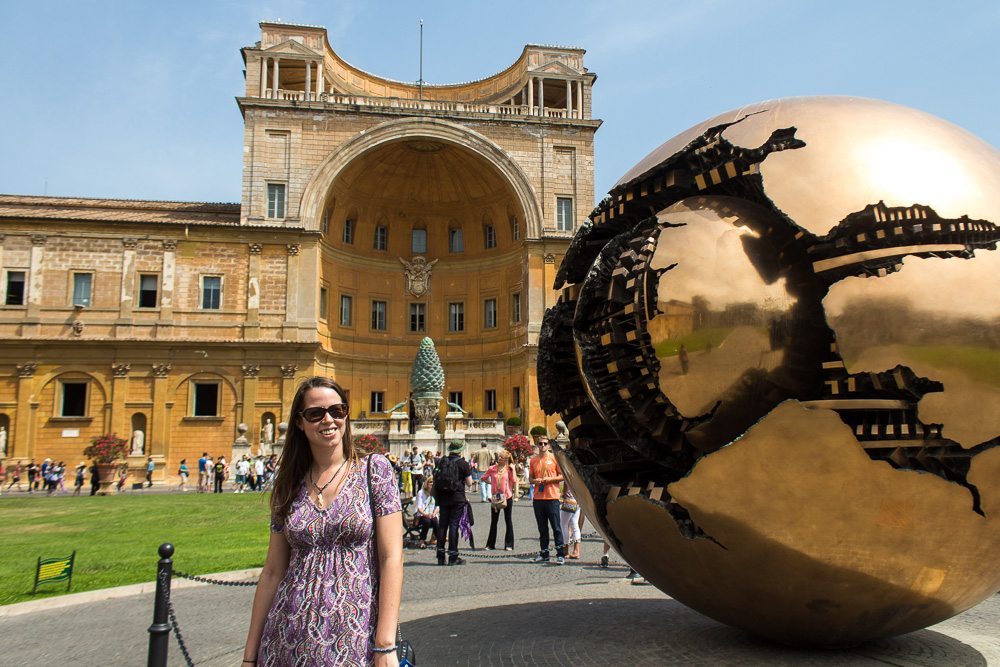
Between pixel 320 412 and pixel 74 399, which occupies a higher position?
pixel 74 399

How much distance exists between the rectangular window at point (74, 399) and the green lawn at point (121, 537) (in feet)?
41.4

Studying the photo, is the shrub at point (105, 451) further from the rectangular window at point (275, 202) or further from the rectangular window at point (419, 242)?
the rectangular window at point (419, 242)

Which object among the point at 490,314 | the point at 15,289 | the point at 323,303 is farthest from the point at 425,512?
the point at 15,289

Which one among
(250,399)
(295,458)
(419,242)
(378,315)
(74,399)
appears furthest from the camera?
(419,242)

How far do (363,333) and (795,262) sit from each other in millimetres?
36607

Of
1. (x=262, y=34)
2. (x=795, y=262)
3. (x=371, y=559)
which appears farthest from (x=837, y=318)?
(x=262, y=34)

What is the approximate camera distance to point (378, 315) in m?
40.3

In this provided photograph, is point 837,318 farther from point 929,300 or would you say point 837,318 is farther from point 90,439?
point 90,439

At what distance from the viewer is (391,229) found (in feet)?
133

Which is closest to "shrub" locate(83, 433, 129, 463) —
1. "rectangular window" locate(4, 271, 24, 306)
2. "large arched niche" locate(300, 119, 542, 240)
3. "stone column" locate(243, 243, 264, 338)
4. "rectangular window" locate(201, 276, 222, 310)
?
"stone column" locate(243, 243, 264, 338)

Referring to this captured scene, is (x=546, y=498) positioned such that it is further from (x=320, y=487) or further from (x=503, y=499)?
(x=320, y=487)

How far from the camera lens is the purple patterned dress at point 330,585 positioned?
8.91 feet

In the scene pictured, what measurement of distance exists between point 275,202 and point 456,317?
10.8 meters

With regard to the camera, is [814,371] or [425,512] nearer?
[814,371]
